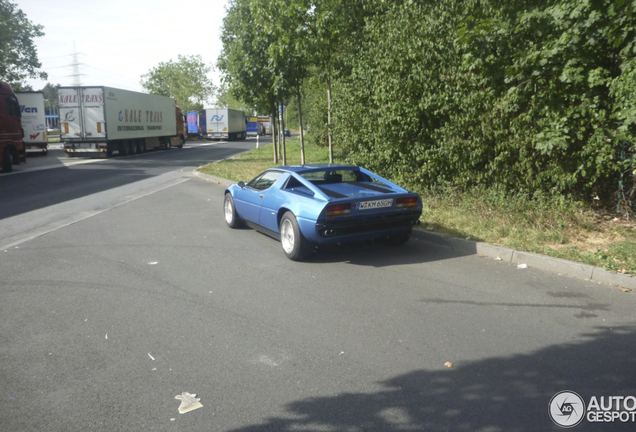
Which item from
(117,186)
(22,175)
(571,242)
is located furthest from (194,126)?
(571,242)

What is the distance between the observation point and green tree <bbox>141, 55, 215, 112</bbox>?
7944 cm

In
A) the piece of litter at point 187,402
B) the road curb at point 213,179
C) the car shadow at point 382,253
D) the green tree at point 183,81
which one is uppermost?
the green tree at point 183,81

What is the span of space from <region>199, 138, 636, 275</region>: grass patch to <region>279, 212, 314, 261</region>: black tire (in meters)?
2.48

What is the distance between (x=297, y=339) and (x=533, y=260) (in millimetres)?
3691

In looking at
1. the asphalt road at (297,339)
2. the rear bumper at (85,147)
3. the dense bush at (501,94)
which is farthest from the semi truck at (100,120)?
the asphalt road at (297,339)

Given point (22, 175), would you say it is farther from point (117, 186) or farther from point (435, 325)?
point (435, 325)

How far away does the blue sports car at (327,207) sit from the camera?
6711mm

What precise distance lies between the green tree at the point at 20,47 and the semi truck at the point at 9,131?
114ft

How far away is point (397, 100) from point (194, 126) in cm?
5592

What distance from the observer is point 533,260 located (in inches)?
260

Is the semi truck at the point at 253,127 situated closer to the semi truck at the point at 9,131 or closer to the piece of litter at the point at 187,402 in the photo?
the semi truck at the point at 9,131

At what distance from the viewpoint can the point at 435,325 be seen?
185 inches

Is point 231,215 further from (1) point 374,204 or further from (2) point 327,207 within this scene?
(1) point 374,204

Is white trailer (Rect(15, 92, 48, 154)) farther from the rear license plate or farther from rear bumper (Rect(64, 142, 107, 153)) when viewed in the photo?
the rear license plate
